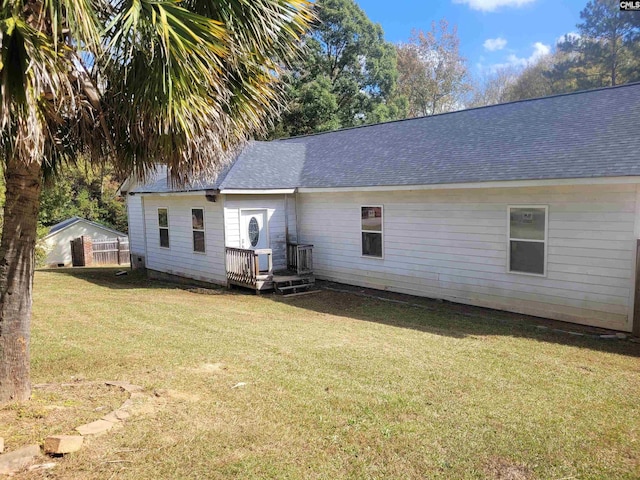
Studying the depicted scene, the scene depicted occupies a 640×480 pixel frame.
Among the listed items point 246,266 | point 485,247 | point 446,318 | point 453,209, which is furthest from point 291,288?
point 485,247

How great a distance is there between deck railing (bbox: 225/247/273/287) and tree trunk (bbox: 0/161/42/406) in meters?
8.39

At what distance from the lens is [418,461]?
12.9ft

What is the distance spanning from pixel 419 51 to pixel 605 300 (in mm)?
34180

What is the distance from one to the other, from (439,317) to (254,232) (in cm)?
645

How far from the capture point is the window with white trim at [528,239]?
9.90 meters

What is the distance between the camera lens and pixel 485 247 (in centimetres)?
1089

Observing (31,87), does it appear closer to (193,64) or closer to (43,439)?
(193,64)

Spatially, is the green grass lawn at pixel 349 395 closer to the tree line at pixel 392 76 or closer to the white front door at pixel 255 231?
the white front door at pixel 255 231

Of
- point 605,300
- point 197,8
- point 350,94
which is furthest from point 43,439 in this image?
point 350,94

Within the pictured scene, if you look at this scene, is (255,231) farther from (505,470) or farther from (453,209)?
(505,470)

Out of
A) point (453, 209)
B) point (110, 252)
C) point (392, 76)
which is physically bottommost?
point (110, 252)

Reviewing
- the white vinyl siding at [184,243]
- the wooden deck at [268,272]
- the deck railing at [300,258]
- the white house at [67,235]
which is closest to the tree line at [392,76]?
the white house at [67,235]

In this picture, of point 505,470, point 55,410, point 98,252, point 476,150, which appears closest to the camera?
point 505,470

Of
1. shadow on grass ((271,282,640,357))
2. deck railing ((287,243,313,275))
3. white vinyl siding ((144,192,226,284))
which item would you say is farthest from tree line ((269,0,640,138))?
shadow on grass ((271,282,640,357))
